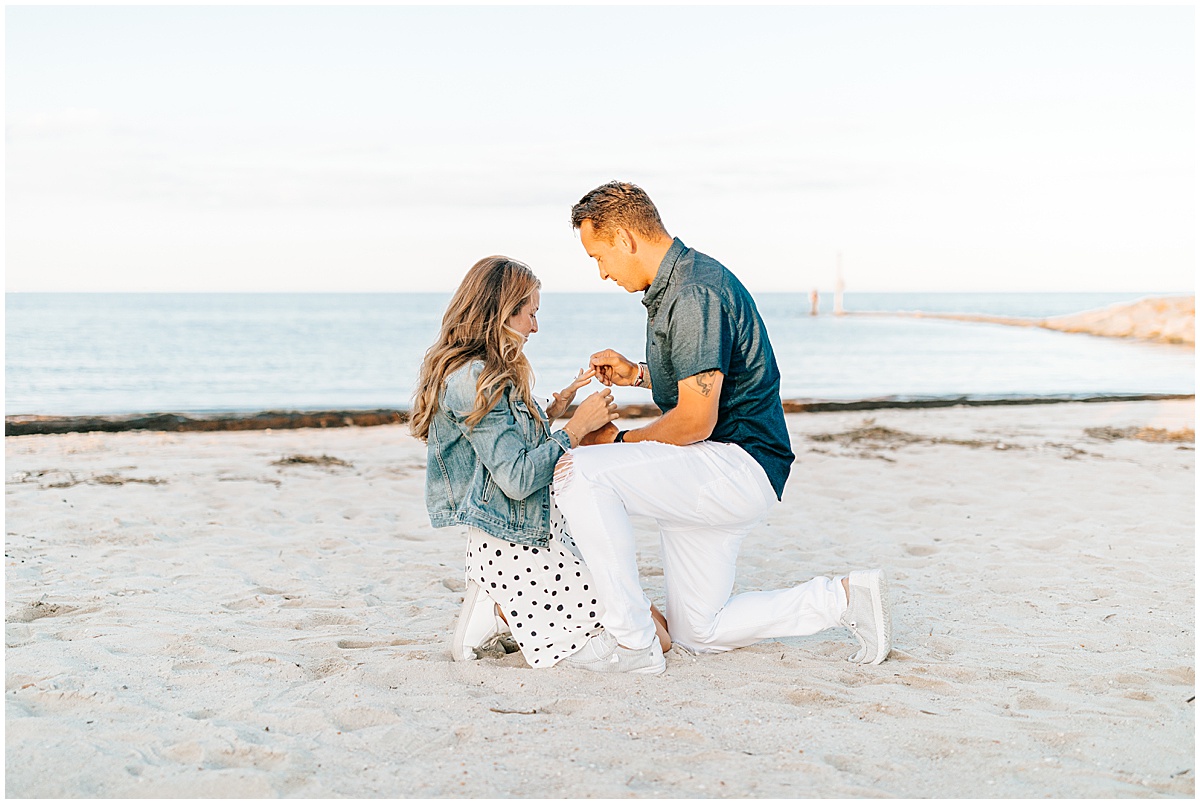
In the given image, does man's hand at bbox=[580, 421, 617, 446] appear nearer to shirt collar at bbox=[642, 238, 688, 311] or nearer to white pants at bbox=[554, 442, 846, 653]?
white pants at bbox=[554, 442, 846, 653]

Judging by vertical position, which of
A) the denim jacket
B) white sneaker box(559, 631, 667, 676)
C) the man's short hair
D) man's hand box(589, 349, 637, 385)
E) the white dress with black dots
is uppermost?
the man's short hair

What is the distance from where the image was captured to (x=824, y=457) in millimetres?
9070

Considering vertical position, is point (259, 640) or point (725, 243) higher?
point (725, 243)

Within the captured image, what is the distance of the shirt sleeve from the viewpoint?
3.68 metres

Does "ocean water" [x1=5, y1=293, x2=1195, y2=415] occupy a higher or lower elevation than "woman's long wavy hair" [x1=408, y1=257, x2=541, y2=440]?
lower

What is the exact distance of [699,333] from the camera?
3.69 m

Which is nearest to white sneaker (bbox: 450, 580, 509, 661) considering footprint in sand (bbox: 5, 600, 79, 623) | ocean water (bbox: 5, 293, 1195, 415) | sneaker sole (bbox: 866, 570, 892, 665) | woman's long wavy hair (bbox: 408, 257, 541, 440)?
woman's long wavy hair (bbox: 408, 257, 541, 440)

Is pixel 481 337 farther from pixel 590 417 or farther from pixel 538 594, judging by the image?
pixel 538 594

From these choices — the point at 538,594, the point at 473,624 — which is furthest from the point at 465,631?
the point at 538,594

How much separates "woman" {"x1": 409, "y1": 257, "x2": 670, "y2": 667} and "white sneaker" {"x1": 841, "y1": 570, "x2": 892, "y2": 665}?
3.12ft

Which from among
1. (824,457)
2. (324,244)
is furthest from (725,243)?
(824,457)

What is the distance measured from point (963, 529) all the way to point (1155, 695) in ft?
9.23

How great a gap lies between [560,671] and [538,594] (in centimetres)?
28

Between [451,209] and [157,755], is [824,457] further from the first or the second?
[451,209]
